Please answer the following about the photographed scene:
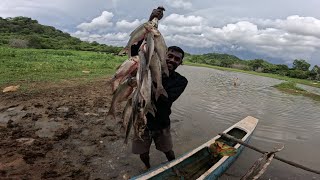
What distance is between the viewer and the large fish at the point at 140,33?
10.5ft

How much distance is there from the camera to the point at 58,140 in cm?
825

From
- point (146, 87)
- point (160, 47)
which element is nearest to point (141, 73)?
point (146, 87)

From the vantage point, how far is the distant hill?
44.8 metres

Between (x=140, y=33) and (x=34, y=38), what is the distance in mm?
47687

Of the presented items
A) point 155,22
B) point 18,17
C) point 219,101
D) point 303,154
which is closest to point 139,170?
point 155,22

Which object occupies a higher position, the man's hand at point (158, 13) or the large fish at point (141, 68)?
the man's hand at point (158, 13)

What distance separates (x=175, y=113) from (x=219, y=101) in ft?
19.0

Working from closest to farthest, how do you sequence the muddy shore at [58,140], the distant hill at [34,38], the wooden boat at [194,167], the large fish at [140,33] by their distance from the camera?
the large fish at [140,33]
the wooden boat at [194,167]
the muddy shore at [58,140]
the distant hill at [34,38]

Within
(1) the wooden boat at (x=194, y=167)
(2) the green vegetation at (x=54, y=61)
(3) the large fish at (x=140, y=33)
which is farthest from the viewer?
(2) the green vegetation at (x=54, y=61)

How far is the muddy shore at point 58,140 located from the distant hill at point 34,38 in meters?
32.0

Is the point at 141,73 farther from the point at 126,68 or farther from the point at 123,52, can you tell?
the point at 123,52

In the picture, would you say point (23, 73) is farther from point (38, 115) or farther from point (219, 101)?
point (219, 101)

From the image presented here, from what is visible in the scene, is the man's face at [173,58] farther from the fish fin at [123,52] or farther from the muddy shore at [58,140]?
the muddy shore at [58,140]

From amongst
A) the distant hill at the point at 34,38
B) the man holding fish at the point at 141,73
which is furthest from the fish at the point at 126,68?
the distant hill at the point at 34,38
